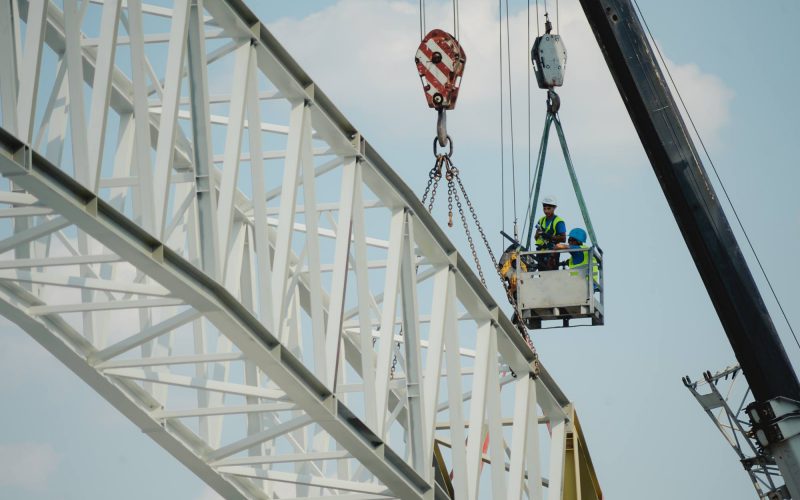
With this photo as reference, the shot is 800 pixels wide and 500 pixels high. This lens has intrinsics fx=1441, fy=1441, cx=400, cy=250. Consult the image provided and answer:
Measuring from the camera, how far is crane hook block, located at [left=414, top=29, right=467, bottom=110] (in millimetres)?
27672

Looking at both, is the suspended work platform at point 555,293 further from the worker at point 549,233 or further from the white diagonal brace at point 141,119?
the white diagonal brace at point 141,119

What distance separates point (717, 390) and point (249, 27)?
22.2 metres

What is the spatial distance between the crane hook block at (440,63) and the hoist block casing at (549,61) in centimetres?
315

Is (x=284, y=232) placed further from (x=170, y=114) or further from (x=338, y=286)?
(x=170, y=114)

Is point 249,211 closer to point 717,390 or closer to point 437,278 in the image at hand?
point 437,278

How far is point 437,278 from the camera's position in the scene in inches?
Result: 893

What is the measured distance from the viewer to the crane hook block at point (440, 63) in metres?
27.7

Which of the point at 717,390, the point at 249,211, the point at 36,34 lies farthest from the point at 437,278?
the point at 717,390

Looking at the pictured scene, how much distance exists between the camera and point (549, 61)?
3061 cm

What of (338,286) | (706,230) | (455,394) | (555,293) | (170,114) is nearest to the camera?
(170,114)

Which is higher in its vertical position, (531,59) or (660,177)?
(531,59)

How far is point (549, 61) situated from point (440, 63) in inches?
145

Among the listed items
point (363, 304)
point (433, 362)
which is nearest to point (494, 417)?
point (433, 362)

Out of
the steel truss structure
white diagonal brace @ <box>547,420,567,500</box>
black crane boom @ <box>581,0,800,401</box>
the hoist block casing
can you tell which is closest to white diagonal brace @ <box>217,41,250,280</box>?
the steel truss structure
